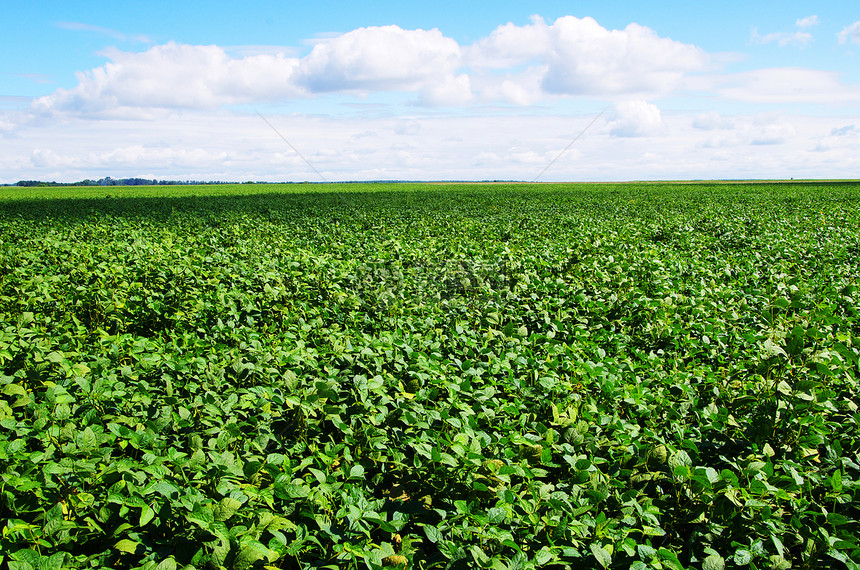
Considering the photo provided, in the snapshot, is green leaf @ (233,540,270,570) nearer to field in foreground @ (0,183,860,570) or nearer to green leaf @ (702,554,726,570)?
field in foreground @ (0,183,860,570)

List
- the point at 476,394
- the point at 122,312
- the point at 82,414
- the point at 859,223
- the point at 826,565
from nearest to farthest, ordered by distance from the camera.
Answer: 1. the point at 826,565
2. the point at 82,414
3. the point at 476,394
4. the point at 122,312
5. the point at 859,223

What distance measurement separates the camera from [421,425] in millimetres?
2686

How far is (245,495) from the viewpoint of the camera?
2.13 metres

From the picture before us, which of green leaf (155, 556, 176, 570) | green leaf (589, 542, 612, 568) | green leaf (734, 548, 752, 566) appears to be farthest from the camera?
green leaf (734, 548, 752, 566)

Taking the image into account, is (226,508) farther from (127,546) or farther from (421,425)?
(421,425)

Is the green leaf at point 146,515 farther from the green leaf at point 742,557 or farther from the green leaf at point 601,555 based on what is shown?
the green leaf at point 742,557

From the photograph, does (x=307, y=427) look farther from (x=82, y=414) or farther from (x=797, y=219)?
(x=797, y=219)

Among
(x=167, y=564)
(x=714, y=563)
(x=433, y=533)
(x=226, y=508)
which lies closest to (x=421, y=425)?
(x=433, y=533)

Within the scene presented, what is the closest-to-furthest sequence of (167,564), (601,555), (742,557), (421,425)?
(167,564), (601,555), (742,557), (421,425)

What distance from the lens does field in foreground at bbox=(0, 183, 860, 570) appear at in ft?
6.71

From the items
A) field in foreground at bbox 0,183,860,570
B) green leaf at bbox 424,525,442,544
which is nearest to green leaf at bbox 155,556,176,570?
field in foreground at bbox 0,183,860,570

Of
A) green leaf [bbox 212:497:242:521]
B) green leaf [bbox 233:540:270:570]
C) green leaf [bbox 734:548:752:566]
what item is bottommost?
green leaf [bbox 734:548:752:566]

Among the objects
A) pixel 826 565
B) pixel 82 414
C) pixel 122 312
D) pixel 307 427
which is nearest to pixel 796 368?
pixel 826 565

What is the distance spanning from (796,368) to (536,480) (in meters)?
2.40
